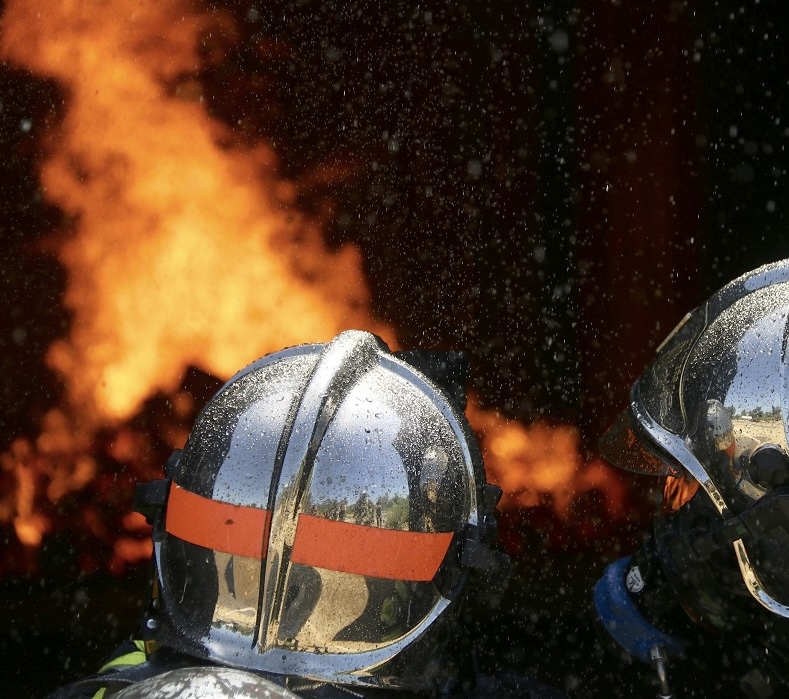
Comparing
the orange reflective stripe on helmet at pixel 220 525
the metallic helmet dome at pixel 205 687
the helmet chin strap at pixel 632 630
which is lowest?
the helmet chin strap at pixel 632 630

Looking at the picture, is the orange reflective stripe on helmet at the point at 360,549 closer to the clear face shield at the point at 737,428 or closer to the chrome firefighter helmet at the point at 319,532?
the chrome firefighter helmet at the point at 319,532

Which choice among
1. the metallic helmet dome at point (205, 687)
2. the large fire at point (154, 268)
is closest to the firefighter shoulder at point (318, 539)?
the metallic helmet dome at point (205, 687)

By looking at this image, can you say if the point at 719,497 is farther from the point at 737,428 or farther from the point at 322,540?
the point at 322,540

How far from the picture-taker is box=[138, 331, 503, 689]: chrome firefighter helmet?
209 cm

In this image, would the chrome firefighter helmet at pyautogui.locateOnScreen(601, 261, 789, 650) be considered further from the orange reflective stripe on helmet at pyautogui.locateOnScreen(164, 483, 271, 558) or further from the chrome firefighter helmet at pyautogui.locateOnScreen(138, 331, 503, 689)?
the orange reflective stripe on helmet at pyautogui.locateOnScreen(164, 483, 271, 558)

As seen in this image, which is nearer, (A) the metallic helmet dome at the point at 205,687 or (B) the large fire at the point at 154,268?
(A) the metallic helmet dome at the point at 205,687

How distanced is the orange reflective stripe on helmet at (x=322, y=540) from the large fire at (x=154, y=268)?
3.78 meters

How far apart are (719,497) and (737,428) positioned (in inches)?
8.9

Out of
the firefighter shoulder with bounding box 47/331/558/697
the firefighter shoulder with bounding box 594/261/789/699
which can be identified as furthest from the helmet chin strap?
the firefighter shoulder with bounding box 47/331/558/697

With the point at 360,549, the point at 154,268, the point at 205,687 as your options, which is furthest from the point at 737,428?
the point at 154,268

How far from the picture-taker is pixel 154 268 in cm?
595

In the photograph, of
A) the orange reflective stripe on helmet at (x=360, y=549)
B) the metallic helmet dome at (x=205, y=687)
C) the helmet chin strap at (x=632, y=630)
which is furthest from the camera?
the helmet chin strap at (x=632, y=630)

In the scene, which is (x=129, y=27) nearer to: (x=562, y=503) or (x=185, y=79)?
(x=185, y=79)

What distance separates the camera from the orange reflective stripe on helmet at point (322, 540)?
2078mm
